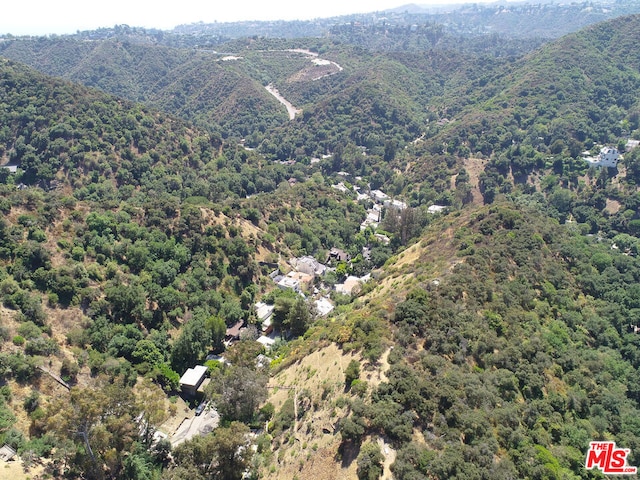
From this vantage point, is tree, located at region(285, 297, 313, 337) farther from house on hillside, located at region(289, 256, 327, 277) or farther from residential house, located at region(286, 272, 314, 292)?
house on hillside, located at region(289, 256, 327, 277)

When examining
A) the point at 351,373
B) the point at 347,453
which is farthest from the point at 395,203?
the point at 347,453

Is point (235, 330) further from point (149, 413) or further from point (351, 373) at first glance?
point (351, 373)

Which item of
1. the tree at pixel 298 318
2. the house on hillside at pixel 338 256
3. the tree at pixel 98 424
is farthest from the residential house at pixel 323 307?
the tree at pixel 98 424

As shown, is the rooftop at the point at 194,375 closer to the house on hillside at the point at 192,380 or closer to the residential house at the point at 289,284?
the house on hillside at the point at 192,380

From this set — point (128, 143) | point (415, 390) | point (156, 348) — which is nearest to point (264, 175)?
point (128, 143)

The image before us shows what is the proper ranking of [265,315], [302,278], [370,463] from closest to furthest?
[370,463], [265,315], [302,278]

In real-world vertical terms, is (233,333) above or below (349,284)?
above
